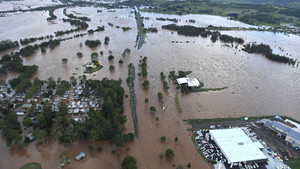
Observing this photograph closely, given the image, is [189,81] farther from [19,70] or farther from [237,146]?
[19,70]

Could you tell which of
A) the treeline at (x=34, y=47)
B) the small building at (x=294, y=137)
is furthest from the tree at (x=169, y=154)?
the treeline at (x=34, y=47)

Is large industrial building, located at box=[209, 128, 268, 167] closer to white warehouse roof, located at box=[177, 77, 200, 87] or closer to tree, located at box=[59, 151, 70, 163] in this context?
white warehouse roof, located at box=[177, 77, 200, 87]

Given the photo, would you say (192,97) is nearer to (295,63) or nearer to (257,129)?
(257,129)

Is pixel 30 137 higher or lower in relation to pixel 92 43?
lower

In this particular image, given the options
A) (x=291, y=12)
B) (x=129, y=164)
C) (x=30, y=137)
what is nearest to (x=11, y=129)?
(x=30, y=137)

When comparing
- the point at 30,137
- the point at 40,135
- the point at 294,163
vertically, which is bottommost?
the point at 294,163

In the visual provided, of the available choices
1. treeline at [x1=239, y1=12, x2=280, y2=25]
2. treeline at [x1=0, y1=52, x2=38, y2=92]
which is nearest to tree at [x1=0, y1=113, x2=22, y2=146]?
treeline at [x1=0, y1=52, x2=38, y2=92]
